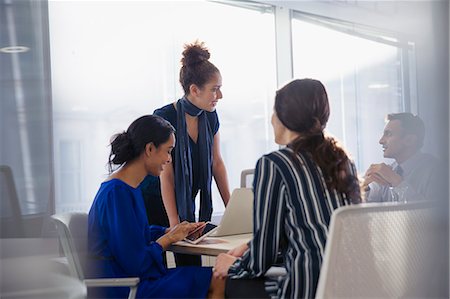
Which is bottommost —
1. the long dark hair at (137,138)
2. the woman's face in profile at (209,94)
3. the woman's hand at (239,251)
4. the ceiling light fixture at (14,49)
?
the woman's hand at (239,251)

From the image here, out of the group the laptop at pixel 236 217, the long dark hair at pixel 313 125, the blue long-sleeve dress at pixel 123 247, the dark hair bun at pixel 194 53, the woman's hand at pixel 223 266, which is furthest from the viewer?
the dark hair bun at pixel 194 53

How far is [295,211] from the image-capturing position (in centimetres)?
126

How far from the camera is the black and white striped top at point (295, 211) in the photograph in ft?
4.13

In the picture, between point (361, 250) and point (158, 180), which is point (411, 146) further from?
point (158, 180)

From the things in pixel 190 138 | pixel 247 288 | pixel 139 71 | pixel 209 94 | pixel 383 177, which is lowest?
pixel 247 288


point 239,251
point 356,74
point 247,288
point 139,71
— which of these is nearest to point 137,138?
point 239,251

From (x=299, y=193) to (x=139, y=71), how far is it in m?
1.72

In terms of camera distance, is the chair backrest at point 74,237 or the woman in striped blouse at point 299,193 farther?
the chair backrest at point 74,237

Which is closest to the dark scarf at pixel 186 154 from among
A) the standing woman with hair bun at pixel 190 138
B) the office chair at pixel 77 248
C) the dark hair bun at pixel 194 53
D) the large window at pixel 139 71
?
the standing woman with hair bun at pixel 190 138

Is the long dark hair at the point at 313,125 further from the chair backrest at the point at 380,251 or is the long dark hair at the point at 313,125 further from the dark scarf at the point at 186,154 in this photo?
the dark scarf at the point at 186,154

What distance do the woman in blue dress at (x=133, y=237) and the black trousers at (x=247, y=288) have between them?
238mm

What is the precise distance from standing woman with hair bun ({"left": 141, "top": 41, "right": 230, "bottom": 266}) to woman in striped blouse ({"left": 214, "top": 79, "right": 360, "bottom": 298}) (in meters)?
0.93

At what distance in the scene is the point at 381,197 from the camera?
187cm

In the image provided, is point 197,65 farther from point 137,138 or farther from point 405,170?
point 405,170
